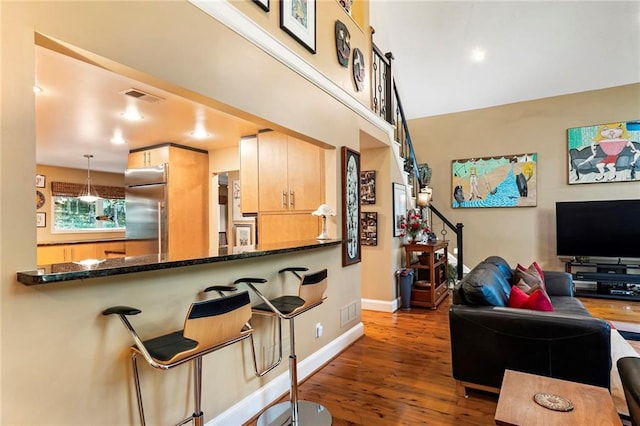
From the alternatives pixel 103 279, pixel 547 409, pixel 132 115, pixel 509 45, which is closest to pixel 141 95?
pixel 132 115

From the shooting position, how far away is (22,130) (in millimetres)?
1240

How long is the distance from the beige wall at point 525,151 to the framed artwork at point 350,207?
377 centimetres

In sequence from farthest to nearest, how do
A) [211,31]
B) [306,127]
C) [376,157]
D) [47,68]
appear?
[376,157]
[306,127]
[47,68]
[211,31]

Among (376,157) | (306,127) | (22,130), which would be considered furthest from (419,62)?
(22,130)

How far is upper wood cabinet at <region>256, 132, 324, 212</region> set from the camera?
137 inches

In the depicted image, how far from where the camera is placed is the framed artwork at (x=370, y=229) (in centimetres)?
471

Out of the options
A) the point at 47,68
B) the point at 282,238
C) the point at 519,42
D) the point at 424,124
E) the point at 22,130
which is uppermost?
the point at 519,42

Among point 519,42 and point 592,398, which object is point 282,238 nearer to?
point 592,398

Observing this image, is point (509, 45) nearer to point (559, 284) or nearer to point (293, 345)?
point (559, 284)

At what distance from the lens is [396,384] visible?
2.72m

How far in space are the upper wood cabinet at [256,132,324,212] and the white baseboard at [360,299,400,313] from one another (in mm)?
1959

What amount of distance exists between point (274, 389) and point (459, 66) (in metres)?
5.80

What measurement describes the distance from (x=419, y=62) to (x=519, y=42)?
59.7 inches

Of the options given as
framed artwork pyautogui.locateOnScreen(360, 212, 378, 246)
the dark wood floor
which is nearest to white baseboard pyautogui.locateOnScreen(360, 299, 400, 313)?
the dark wood floor
